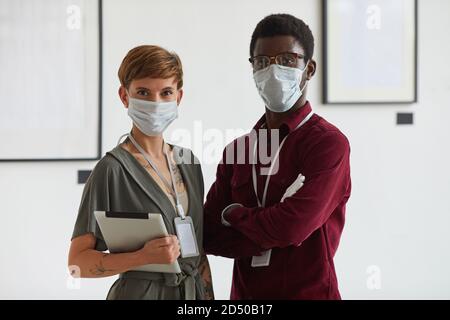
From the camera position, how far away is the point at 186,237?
1.47 m

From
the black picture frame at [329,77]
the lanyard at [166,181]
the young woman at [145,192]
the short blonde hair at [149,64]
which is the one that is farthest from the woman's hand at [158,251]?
the black picture frame at [329,77]

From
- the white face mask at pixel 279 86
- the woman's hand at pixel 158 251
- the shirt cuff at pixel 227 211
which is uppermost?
the white face mask at pixel 279 86

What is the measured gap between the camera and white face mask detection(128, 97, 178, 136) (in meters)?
1.48

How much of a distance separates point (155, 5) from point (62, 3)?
45 centimetres

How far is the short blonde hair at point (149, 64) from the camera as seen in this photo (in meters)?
1.44

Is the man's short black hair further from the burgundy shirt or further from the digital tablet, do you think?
the digital tablet

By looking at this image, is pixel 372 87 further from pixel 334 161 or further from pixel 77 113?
pixel 334 161

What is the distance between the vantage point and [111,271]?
1384 millimetres

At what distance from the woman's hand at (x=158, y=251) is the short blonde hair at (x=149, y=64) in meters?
0.39

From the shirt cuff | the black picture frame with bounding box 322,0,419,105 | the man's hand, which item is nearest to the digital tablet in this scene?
the shirt cuff

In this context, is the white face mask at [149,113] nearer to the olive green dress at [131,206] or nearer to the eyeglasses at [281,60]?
the olive green dress at [131,206]

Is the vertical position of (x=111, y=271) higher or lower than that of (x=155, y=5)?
lower

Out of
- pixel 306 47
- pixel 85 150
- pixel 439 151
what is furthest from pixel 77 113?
pixel 439 151
